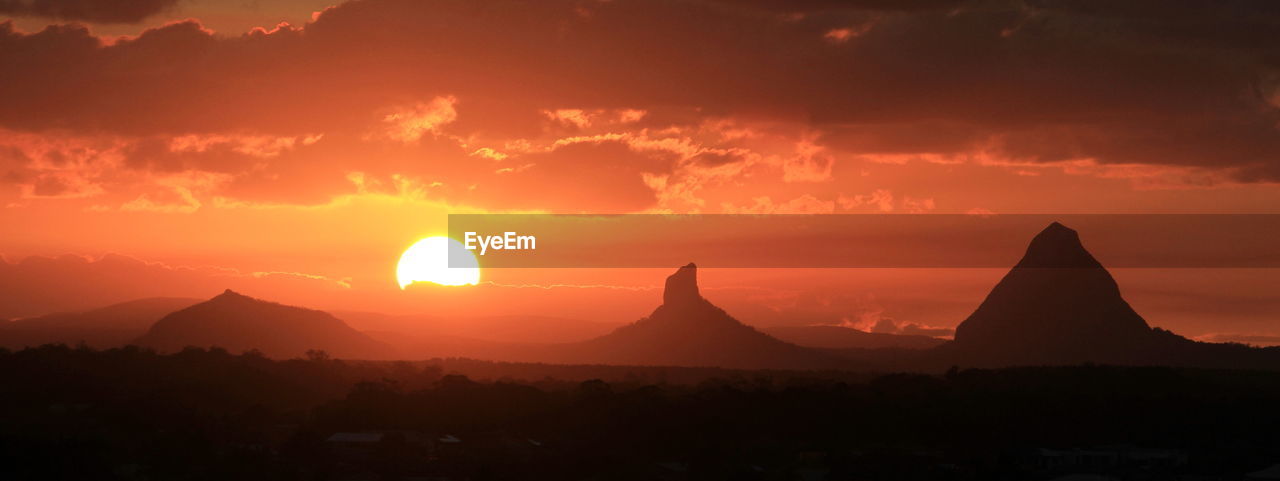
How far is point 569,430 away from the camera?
15388 centimetres

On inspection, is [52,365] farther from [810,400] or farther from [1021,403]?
[1021,403]

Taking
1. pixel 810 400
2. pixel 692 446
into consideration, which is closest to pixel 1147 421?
pixel 810 400

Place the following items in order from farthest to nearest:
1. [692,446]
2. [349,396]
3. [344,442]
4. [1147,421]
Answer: [1147,421] → [349,396] → [692,446] → [344,442]

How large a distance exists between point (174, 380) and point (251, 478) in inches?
2857

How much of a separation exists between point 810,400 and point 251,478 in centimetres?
8515

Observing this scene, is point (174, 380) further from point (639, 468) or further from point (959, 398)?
point (959, 398)

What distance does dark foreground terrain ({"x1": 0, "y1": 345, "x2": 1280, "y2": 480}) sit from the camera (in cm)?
12119

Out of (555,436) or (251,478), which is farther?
(555,436)

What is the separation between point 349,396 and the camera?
541 feet

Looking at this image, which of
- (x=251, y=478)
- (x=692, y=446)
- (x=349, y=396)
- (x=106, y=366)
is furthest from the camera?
(x=106, y=366)

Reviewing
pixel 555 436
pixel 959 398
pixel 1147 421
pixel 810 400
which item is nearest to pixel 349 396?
pixel 555 436

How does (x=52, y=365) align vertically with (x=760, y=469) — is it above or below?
above

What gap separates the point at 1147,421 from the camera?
179250 millimetres

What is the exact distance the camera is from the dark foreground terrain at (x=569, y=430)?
121 metres
